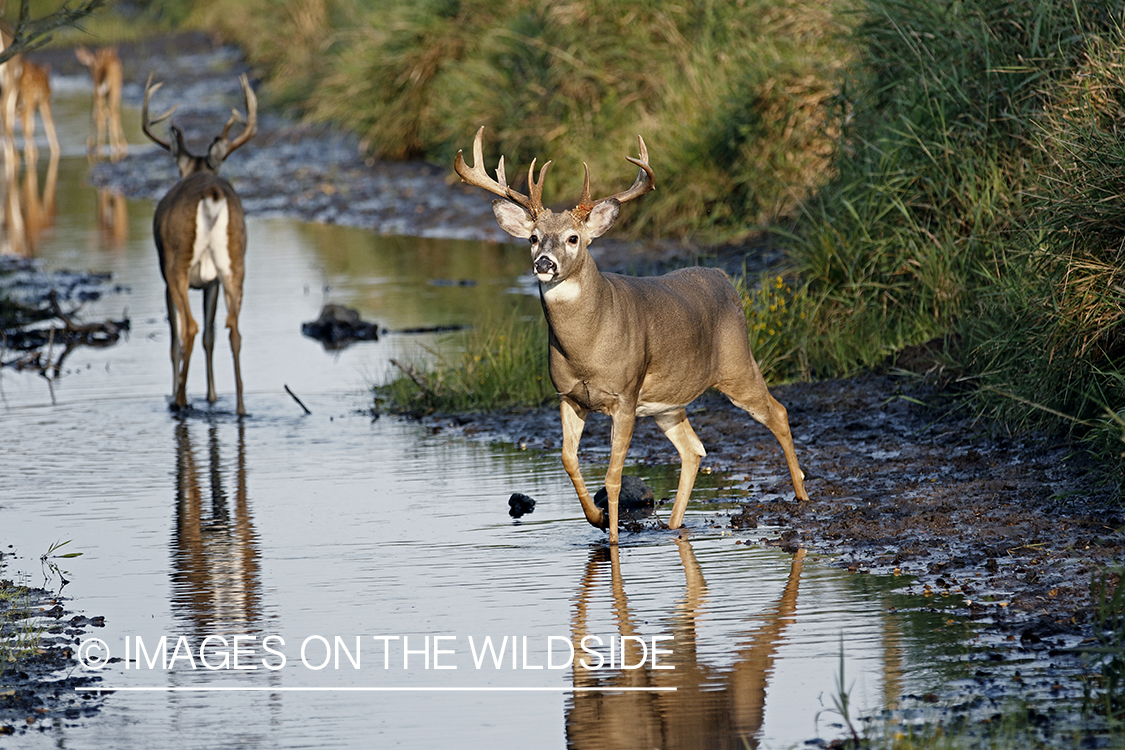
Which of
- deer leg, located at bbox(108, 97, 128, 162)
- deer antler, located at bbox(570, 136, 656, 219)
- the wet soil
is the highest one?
deer leg, located at bbox(108, 97, 128, 162)

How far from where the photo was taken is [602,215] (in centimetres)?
777

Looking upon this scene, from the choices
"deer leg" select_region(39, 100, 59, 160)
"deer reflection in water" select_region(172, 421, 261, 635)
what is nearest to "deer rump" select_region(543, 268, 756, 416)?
"deer reflection in water" select_region(172, 421, 261, 635)

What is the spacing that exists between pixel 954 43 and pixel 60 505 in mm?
7100

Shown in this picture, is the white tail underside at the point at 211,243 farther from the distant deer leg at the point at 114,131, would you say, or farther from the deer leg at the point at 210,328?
the distant deer leg at the point at 114,131

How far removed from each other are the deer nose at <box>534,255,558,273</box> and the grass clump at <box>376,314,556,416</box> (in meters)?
4.11

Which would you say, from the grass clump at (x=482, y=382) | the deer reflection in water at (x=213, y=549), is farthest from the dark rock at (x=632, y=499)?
the grass clump at (x=482, y=382)

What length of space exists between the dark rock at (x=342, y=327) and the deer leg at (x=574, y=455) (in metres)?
6.71

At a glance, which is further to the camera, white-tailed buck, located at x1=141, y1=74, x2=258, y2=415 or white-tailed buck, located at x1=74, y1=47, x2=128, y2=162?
white-tailed buck, located at x1=74, y1=47, x2=128, y2=162

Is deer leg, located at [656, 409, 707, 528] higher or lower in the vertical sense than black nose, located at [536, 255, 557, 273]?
lower

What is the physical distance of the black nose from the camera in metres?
7.11

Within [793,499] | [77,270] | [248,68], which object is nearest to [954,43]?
[793,499]

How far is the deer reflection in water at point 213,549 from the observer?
701 centimetres

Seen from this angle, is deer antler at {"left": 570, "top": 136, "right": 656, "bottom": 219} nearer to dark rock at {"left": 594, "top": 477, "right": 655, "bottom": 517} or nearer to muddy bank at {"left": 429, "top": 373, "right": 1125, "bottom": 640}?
dark rock at {"left": 594, "top": 477, "right": 655, "bottom": 517}

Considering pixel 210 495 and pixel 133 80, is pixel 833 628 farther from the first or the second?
pixel 133 80
